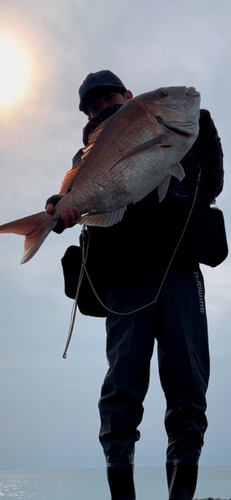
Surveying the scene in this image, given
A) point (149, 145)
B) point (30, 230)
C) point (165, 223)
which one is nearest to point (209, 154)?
point (165, 223)

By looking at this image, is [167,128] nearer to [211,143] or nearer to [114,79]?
[211,143]

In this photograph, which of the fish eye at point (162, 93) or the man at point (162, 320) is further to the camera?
the man at point (162, 320)

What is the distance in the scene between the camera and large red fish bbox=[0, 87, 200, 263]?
2.53 metres

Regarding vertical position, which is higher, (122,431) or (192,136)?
(192,136)

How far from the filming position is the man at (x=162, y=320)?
2.83m

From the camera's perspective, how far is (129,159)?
253 centimetres

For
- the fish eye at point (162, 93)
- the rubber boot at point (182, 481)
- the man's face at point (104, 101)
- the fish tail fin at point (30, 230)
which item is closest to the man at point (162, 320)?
the rubber boot at point (182, 481)

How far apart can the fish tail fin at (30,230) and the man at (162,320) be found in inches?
4.6

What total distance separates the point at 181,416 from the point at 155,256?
1.04 meters

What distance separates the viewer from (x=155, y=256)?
10.6 feet

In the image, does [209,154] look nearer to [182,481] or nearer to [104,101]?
[104,101]

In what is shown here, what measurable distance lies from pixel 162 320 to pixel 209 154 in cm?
113

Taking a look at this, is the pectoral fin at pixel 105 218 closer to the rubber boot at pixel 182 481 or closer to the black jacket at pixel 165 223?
the black jacket at pixel 165 223

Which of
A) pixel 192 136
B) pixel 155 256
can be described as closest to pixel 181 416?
pixel 155 256
